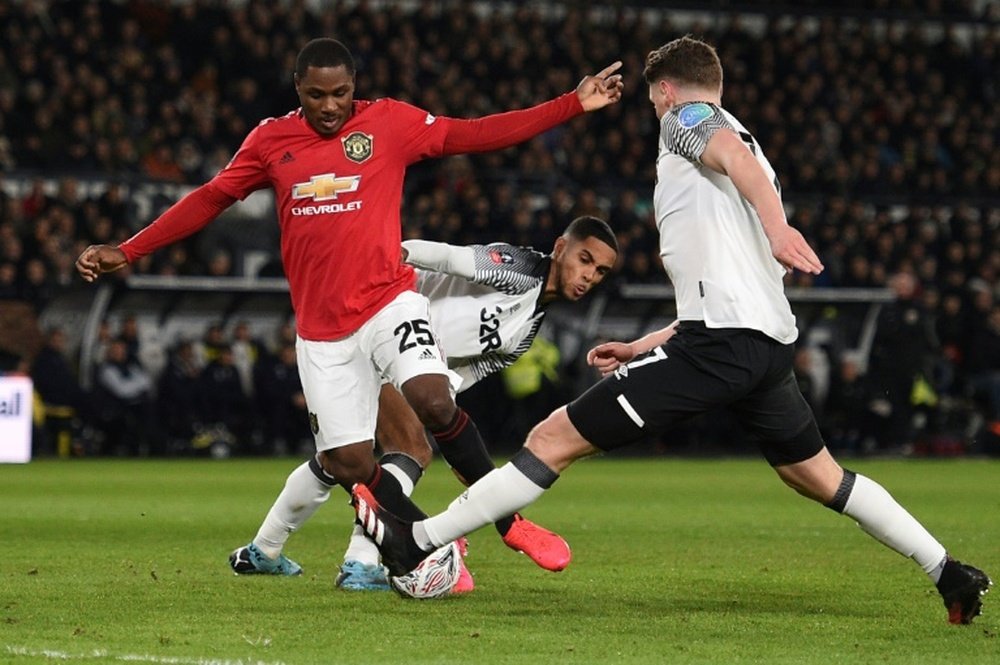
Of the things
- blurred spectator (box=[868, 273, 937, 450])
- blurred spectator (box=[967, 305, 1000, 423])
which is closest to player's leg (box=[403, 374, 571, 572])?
blurred spectator (box=[868, 273, 937, 450])

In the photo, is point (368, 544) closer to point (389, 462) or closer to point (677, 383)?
point (389, 462)

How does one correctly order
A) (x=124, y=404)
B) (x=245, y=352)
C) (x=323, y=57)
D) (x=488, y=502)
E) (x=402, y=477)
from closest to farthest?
(x=488, y=502), (x=323, y=57), (x=402, y=477), (x=124, y=404), (x=245, y=352)

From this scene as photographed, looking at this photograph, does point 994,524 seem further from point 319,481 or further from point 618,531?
point 319,481

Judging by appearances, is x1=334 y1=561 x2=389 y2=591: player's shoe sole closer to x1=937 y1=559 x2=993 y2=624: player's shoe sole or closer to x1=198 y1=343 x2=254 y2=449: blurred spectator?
x1=937 y1=559 x2=993 y2=624: player's shoe sole

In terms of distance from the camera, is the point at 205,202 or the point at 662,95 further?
the point at 205,202

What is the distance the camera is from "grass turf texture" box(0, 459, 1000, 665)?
6.11m

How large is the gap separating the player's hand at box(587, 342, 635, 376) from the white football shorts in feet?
2.47

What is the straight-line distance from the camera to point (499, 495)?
6930 millimetres

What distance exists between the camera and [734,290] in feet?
22.2

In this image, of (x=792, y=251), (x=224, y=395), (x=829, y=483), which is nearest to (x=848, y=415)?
(x=224, y=395)

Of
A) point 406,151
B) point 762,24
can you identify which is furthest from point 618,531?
point 762,24

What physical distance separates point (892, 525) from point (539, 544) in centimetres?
150

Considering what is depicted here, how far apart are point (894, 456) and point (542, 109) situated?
1648 cm

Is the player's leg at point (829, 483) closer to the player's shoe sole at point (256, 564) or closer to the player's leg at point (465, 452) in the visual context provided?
the player's leg at point (465, 452)
